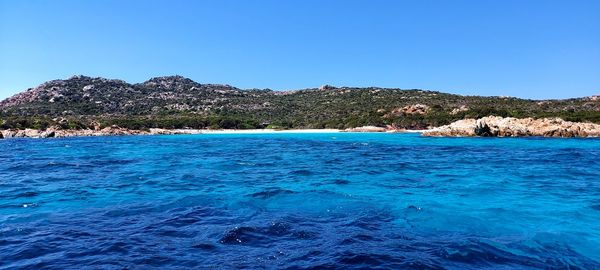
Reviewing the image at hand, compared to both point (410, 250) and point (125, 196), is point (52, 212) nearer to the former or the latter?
point (125, 196)

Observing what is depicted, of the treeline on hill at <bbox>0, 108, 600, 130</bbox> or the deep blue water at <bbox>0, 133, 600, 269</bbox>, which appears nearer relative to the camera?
the deep blue water at <bbox>0, 133, 600, 269</bbox>

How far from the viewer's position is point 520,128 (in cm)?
4544

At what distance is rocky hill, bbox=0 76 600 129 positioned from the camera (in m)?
69.8

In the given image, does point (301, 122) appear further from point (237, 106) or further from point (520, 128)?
point (520, 128)

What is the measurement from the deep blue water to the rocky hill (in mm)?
48885

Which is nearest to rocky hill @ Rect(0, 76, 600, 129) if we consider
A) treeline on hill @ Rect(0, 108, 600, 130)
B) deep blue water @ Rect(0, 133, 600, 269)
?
treeline on hill @ Rect(0, 108, 600, 130)

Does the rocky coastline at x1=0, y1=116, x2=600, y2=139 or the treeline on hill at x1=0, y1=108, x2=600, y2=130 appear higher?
the treeline on hill at x1=0, y1=108, x2=600, y2=130

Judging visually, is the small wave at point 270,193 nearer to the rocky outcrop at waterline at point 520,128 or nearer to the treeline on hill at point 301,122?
the rocky outcrop at waterline at point 520,128

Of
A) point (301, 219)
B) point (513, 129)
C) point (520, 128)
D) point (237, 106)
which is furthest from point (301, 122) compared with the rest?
point (301, 219)

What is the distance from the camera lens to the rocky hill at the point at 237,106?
69.8 meters

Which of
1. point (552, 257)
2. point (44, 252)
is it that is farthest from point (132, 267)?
point (552, 257)

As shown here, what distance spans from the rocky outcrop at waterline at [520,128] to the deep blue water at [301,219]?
96.3 feet

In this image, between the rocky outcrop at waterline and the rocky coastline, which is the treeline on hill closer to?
the rocky coastline

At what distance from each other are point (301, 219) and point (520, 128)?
44.0 meters
